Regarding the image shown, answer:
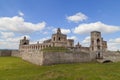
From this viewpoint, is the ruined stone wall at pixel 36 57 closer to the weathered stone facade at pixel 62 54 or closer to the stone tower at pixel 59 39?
the weathered stone facade at pixel 62 54

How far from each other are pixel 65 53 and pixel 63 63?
313 centimetres

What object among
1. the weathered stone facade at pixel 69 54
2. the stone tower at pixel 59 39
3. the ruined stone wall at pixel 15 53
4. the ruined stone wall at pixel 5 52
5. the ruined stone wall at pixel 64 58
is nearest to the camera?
the ruined stone wall at pixel 64 58

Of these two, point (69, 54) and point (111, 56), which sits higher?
point (69, 54)

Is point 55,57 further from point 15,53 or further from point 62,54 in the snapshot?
point 15,53

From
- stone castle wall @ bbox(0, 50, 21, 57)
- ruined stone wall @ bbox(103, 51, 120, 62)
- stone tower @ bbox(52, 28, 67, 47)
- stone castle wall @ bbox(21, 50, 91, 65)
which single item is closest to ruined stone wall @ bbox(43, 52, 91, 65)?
stone castle wall @ bbox(21, 50, 91, 65)

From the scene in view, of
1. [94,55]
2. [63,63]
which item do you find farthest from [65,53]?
[94,55]

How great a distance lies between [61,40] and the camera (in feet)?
248

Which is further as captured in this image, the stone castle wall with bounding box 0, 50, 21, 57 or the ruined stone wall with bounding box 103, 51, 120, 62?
the stone castle wall with bounding box 0, 50, 21, 57

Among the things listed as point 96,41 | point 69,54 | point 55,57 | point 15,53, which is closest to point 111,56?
point 96,41

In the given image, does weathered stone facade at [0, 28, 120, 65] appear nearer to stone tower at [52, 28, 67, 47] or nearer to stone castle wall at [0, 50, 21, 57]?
stone tower at [52, 28, 67, 47]

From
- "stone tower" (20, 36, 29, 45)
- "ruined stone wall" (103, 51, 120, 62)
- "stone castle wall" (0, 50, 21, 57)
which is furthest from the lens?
"stone tower" (20, 36, 29, 45)

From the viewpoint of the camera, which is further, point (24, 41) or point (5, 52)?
point (24, 41)

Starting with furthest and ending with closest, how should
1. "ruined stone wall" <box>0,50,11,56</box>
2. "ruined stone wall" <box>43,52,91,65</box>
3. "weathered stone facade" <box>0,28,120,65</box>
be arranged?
"ruined stone wall" <box>0,50,11,56</box> < "weathered stone facade" <box>0,28,120,65</box> < "ruined stone wall" <box>43,52,91,65</box>

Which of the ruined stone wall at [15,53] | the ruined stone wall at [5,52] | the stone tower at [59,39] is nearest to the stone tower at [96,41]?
the stone tower at [59,39]
